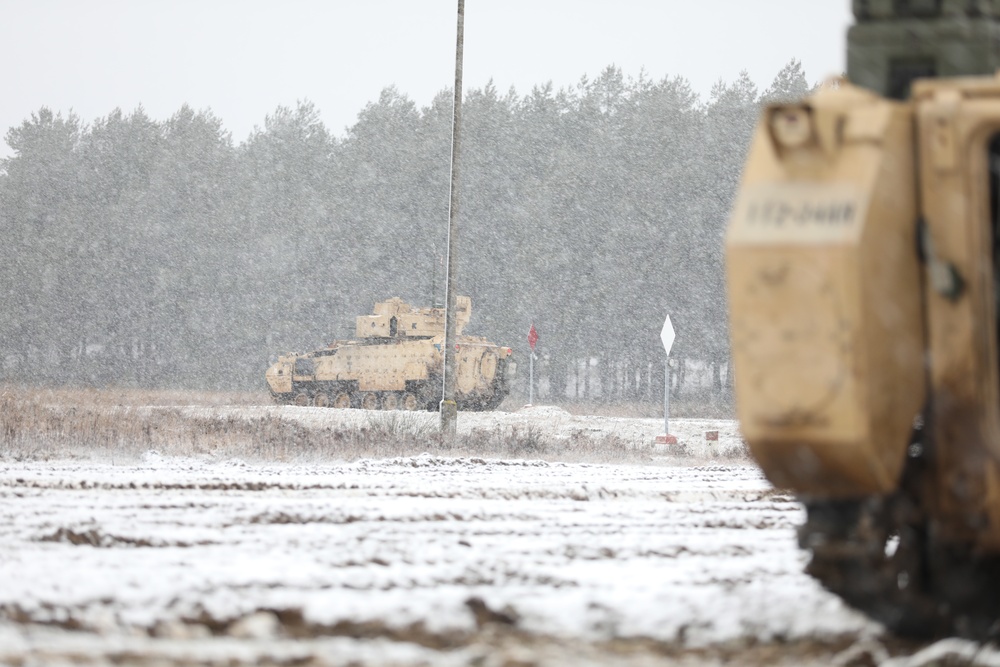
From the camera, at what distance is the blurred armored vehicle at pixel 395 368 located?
4231 cm

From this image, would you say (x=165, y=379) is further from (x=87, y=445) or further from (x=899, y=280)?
(x=899, y=280)

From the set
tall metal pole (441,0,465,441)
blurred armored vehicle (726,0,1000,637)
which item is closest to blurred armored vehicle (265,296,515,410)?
tall metal pole (441,0,465,441)

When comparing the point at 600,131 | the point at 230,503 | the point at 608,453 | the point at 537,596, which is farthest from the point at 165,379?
the point at 537,596

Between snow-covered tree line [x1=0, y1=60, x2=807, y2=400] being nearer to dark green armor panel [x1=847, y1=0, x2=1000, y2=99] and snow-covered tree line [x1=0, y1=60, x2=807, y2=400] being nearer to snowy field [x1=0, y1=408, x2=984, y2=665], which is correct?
snowy field [x1=0, y1=408, x2=984, y2=665]

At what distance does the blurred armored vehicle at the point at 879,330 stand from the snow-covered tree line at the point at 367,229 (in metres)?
51.3

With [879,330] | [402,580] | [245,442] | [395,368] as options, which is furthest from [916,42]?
[395,368]

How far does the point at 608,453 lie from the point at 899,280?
59.0 ft

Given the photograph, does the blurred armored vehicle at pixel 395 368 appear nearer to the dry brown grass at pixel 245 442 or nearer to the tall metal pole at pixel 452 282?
the dry brown grass at pixel 245 442

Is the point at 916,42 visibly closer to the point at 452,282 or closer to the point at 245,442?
the point at 245,442

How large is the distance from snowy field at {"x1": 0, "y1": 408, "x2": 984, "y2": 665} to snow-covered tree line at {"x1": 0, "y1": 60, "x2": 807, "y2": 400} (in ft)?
151

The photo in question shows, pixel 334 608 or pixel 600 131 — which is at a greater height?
pixel 600 131

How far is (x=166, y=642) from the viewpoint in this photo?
16.7 feet

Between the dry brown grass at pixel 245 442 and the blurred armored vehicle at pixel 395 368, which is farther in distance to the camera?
the blurred armored vehicle at pixel 395 368

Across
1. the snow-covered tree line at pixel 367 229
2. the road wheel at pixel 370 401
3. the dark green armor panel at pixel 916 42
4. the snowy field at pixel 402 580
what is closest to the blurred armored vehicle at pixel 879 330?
the snowy field at pixel 402 580
